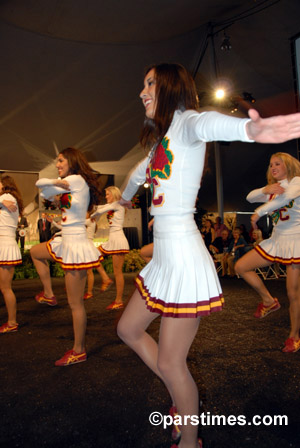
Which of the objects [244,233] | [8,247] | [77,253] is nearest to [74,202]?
[77,253]

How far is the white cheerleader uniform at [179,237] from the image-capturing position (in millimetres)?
1573

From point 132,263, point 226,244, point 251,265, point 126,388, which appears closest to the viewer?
point 126,388

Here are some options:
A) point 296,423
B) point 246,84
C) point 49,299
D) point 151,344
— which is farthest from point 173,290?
point 246,84

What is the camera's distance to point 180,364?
1593 mm

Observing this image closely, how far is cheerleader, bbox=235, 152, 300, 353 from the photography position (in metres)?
3.10

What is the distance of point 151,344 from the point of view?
1873 millimetres

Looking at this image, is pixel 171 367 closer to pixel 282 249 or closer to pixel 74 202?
pixel 74 202

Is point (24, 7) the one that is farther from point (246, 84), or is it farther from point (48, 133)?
point (246, 84)

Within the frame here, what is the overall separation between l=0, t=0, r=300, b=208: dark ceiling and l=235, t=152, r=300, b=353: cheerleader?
286 inches

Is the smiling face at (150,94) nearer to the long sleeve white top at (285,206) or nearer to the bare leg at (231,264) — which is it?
the long sleeve white top at (285,206)

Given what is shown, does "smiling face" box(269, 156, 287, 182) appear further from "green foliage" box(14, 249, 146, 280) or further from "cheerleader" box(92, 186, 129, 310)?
"green foliage" box(14, 249, 146, 280)

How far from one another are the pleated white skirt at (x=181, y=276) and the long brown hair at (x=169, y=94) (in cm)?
47

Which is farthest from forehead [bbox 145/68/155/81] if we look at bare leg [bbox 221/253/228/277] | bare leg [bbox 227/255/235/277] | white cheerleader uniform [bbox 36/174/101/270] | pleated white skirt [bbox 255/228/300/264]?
bare leg [bbox 221/253/228/277]

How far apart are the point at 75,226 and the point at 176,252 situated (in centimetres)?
175
